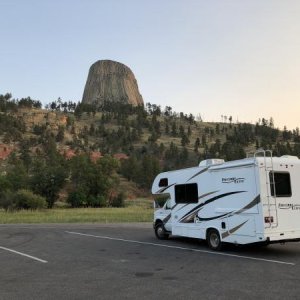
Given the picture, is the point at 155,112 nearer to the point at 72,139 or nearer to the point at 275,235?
the point at 72,139

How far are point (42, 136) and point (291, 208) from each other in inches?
3709

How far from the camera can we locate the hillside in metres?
84.7

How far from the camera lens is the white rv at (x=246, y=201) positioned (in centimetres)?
1416

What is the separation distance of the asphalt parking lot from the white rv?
0.68 metres

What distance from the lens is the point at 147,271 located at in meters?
11.9

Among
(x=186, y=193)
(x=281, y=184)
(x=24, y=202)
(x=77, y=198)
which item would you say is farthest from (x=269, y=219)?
(x=77, y=198)

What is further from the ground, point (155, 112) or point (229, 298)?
point (155, 112)

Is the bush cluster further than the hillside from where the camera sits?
No

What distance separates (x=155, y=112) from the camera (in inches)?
5960

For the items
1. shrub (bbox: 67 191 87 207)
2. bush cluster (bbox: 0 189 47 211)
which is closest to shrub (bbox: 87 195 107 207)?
shrub (bbox: 67 191 87 207)

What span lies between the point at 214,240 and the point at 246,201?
2.33 metres

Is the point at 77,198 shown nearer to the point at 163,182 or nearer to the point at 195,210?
the point at 163,182

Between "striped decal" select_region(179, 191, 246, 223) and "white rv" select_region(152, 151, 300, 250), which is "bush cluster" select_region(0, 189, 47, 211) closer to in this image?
"striped decal" select_region(179, 191, 246, 223)

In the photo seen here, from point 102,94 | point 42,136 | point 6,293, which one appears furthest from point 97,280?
point 102,94
